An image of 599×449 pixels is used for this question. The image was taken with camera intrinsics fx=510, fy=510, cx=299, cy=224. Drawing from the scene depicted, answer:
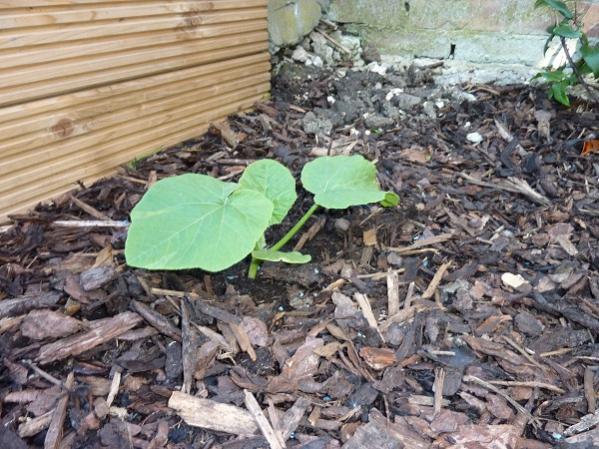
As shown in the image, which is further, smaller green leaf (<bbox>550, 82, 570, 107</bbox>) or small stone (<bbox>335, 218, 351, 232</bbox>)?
smaller green leaf (<bbox>550, 82, 570, 107</bbox>)

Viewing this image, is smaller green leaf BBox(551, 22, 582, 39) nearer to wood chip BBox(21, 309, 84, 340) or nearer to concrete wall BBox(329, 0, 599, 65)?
concrete wall BBox(329, 0, 599, 65)

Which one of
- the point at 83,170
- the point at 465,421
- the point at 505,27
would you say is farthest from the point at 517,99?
the point at 83,170

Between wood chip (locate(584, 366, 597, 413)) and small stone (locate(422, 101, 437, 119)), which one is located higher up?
small stone (locate(422, 101, 437, 119))

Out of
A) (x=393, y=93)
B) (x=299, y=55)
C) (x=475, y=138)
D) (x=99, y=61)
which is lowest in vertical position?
(x=475, y=138)

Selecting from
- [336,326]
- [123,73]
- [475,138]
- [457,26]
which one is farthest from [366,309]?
[457,26]

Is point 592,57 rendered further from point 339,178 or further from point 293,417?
point 293,417

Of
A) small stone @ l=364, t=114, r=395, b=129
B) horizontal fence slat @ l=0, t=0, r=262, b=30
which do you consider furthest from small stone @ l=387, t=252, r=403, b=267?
horizontal fence slat @ l=0, t=0, r=262, b=30

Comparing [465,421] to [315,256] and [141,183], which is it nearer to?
[315,256]
